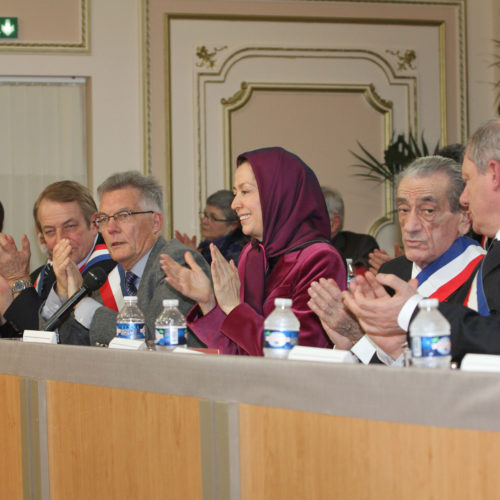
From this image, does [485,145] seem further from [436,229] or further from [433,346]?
[433,346]

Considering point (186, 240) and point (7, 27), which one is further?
point (7, 27)

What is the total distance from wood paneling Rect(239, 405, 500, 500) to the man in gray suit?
1.42m

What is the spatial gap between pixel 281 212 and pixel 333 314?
0.45 meters

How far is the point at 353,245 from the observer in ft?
15.6

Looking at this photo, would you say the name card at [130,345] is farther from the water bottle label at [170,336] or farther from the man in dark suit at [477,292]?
the man in dark suit at [477,292]

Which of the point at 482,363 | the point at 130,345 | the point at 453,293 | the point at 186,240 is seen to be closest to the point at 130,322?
the point at 130,345

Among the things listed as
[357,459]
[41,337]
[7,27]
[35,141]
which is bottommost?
[357,459]

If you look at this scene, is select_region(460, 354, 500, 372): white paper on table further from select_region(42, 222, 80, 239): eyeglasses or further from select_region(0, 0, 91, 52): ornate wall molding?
select_region(0, 0, 91, 52): ornate wall molding

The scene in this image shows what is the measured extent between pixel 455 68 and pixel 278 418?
5209mm

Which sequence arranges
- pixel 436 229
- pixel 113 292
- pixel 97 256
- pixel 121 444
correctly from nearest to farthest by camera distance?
1. pixel 121 444
2. pixel 436 229
3. pixel 113 292
4. pixel 97 256

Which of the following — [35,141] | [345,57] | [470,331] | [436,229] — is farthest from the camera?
[345,57]

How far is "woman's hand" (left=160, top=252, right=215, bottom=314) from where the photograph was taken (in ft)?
8.14

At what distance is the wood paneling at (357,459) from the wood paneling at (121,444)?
0.18m

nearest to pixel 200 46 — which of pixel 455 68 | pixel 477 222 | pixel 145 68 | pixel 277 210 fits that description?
pixel 145 68
